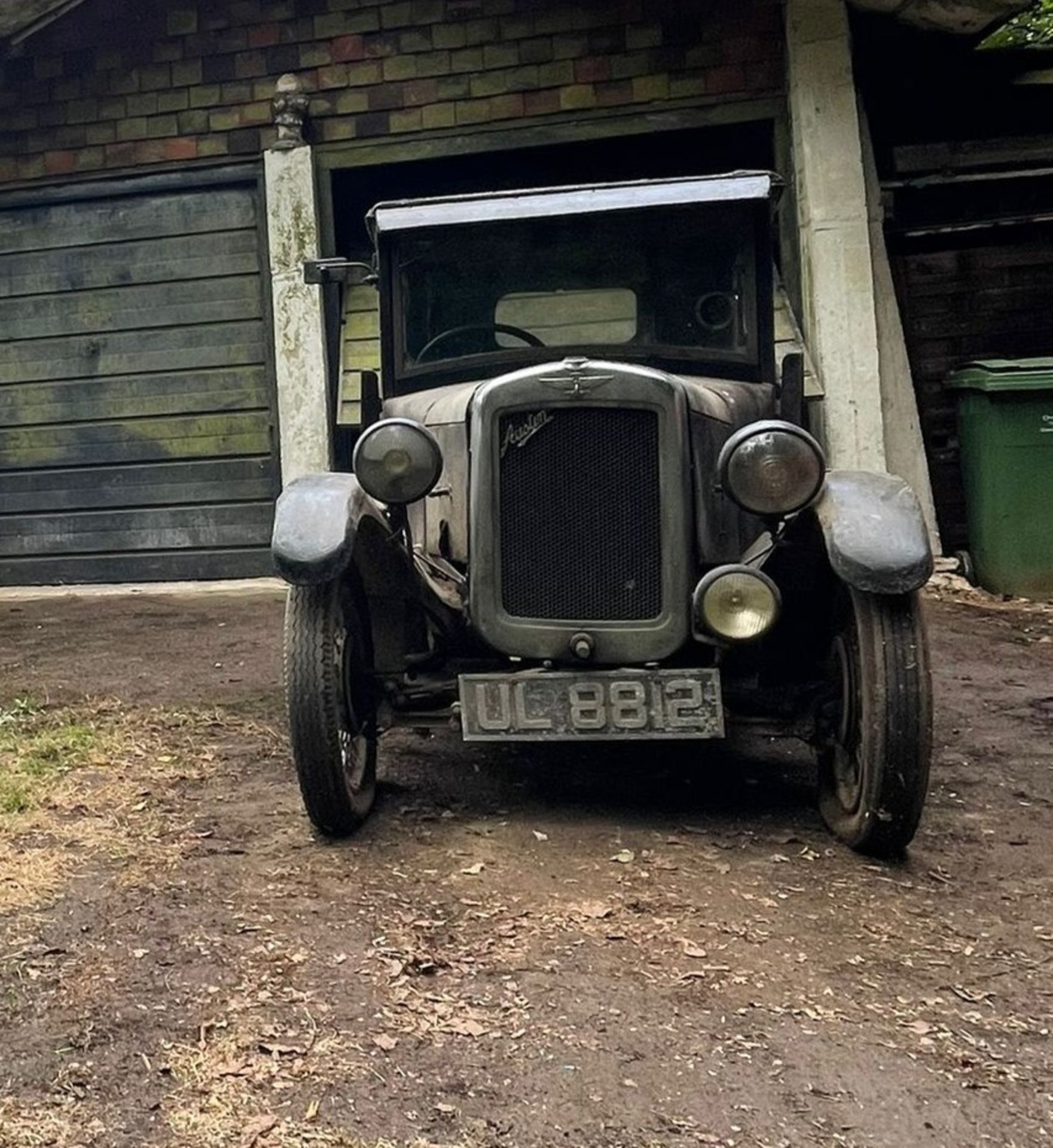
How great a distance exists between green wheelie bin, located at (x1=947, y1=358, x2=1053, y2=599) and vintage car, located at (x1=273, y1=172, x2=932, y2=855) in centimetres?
358

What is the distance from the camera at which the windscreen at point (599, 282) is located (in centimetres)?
386

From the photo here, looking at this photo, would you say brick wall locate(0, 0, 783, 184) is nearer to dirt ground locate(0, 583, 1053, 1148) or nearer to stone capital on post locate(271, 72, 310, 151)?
stone capital on post locate(271, 72, 310, 151)

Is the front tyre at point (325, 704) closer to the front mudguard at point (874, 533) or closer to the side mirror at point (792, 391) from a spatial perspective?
the front mudguard at point (874, 533)

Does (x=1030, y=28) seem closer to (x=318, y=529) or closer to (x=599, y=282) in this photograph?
(x=599, y=282)

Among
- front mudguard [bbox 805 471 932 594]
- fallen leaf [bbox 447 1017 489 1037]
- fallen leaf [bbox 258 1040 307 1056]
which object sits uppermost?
front mudguard [bbox 805 471 932 594]

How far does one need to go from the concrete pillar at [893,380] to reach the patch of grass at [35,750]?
198 inches

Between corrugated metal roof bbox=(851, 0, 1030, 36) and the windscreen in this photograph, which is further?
corrugated metal roof bbox=(851, 0, 1030, 36)

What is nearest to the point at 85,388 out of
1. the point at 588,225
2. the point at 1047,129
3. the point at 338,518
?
the point at 588,225

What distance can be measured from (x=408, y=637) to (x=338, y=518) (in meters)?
0.58

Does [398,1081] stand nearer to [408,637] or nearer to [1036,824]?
[408,637]

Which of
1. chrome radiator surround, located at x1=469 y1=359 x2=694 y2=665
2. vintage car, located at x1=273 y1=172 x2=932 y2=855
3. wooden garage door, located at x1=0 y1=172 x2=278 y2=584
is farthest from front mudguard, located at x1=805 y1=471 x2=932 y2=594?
wooden garage door, located at x1=0 y1=172 x2=278 y2=584

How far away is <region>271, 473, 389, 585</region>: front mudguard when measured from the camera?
293 cm

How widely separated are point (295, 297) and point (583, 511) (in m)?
5.20

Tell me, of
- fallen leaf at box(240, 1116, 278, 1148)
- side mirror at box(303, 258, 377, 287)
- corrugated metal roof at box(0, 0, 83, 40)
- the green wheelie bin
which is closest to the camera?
fallen leaf at box(240, 1116, 278, 1148)
